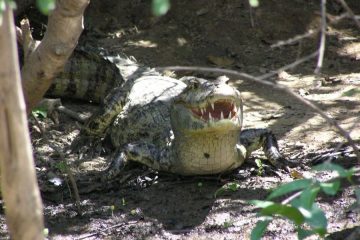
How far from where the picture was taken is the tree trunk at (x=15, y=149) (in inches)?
91.7

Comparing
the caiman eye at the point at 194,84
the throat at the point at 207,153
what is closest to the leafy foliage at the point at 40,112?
the throat at the point at 207,153

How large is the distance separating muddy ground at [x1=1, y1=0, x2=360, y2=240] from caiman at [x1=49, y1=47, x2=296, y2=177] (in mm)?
139

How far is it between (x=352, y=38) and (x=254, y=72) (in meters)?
1.67

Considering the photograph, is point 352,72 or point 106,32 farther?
point 106,32

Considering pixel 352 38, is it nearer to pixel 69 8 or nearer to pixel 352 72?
pixel 352 72

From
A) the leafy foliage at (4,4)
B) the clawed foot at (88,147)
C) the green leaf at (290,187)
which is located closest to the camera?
the leafy foliage at (4,4)

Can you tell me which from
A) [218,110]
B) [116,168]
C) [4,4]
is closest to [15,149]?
[4,4]

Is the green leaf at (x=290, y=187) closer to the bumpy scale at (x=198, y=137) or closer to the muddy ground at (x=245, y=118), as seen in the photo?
the muddy ground at (x=245, y=118)

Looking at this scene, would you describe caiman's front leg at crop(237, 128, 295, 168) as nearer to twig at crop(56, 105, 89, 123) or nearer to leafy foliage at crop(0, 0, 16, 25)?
twig at crop(56, 105, 89, 123)

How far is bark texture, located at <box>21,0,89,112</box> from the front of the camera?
4094 mm

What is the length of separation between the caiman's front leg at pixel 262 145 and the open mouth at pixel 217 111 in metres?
0.48

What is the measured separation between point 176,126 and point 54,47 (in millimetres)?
1667

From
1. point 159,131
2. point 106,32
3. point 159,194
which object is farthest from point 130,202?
point 106,32

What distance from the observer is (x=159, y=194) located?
527 cm
